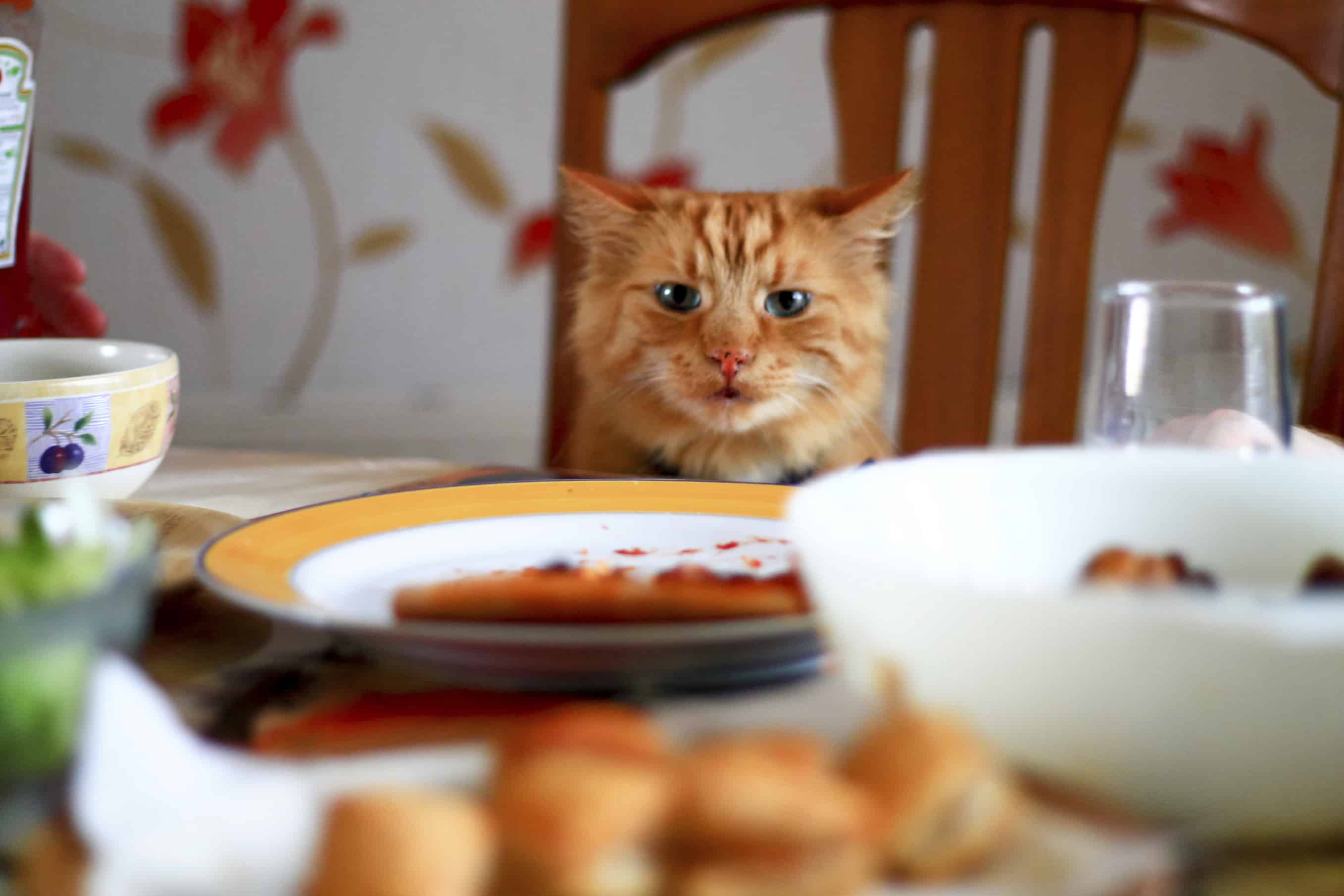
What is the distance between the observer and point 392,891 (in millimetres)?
203

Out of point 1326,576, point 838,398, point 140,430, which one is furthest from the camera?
point 838,398

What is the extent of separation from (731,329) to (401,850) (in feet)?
2.96

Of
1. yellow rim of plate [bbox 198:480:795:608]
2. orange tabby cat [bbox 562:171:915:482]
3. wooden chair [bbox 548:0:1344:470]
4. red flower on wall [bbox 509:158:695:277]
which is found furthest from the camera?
red flower on wall [bbox 509:158:695:277]

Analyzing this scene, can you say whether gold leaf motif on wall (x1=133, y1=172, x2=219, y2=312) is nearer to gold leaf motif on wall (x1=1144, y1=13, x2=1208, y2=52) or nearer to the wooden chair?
the wooden chair

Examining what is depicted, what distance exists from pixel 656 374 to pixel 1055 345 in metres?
0.38

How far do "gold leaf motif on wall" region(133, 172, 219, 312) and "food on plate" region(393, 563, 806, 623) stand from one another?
1.96 m

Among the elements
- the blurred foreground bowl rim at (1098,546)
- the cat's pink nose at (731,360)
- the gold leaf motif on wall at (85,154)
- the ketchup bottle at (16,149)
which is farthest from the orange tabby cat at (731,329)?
the gold leaf motif on wall at (85,154)

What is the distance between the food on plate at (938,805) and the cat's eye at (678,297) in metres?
0.92

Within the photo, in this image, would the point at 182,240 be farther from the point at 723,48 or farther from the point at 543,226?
the point at 723,48

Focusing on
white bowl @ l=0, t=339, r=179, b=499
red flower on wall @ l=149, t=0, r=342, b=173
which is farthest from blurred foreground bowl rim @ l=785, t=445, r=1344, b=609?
red flower on wall @ l=149, t=0, r=342, b=173

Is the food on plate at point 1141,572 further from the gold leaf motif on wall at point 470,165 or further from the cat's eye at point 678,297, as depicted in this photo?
the gold leaf motif on wall at point 470,165

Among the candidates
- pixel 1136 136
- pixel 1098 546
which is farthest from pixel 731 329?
pixel 1136 136

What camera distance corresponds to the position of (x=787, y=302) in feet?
3.77

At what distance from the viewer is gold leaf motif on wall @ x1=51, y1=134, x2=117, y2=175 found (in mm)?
2104
